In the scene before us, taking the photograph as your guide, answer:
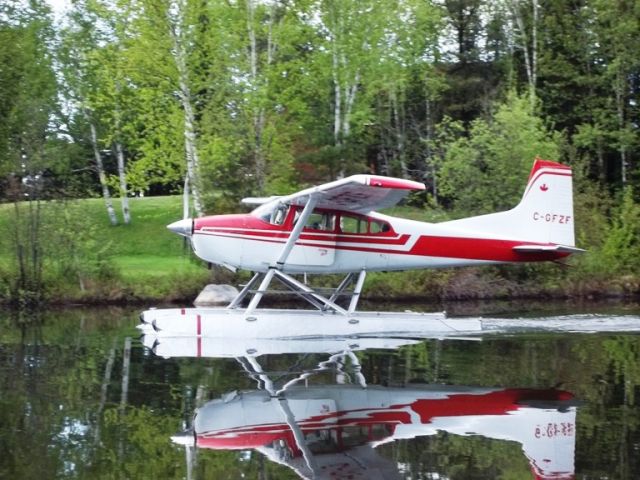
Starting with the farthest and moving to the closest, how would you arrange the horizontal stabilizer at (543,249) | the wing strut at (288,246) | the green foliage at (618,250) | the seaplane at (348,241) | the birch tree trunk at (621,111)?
the birch tree trunk at (621,111) → the green foliage at (618,250) → the horizontal stabilizer at (543,249) → the seaplane at (348,241) → the wing strut at (288,246)

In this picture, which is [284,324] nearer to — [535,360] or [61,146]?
[535,360]

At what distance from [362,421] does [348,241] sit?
7.98 m

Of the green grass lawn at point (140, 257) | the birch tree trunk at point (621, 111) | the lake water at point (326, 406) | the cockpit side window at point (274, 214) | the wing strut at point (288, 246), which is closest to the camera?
the lake water at point (326, 406)

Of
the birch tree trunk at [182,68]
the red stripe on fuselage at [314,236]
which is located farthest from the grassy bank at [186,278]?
the red stripe on fuselage at [314,236]

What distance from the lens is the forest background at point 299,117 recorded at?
85.4ft

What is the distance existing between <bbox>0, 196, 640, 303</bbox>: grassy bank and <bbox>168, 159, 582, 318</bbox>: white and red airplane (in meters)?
9.02

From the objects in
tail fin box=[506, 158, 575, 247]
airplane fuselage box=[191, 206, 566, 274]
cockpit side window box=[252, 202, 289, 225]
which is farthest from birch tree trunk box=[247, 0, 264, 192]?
tail fin box=[506, 158, 575, 247]

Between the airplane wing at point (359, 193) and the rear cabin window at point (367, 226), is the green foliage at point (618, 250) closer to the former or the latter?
the rear cabin window at point (367, 226)

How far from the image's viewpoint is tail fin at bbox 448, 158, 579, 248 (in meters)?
17.6

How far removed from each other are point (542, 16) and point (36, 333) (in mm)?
29157

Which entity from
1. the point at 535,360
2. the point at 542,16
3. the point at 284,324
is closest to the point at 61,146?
the point at 542,16

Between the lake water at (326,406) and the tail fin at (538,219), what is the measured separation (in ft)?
5.85

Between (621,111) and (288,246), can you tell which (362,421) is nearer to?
(288,246)

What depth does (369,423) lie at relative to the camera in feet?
30.5
